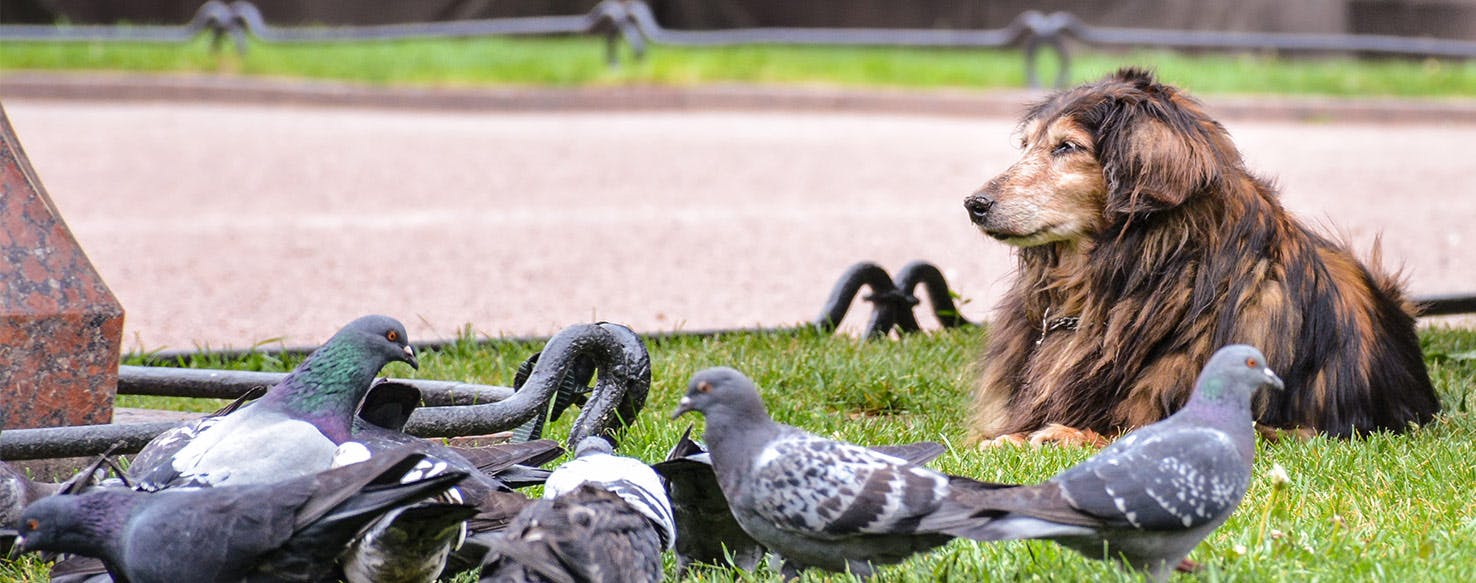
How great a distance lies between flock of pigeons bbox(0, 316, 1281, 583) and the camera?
276cm

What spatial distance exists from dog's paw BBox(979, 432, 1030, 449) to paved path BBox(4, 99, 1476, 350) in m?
1.90

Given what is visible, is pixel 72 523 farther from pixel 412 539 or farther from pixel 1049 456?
pixel 1049 456

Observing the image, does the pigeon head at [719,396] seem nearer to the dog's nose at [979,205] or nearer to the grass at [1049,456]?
the grass at [1049,456]

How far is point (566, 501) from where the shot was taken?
2.98m

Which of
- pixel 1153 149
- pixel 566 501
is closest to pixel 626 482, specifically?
pixel 566 501

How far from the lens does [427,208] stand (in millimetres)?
10125

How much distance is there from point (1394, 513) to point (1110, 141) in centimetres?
119

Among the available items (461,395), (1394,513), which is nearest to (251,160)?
(461,395)

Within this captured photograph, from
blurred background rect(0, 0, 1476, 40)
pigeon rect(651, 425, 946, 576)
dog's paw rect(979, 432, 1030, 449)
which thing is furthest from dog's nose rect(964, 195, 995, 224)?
blurred background rect(0, 0, 1476, 40)

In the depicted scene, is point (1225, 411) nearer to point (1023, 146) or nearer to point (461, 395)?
point (1023, 146)

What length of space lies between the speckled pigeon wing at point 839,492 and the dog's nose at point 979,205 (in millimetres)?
1522

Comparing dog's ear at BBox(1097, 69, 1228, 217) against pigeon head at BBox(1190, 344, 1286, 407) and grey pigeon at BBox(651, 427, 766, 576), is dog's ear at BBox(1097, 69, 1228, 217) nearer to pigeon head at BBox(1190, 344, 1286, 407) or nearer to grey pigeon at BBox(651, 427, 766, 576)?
pigeon head at BBox(1190, 344, 1286, 407)

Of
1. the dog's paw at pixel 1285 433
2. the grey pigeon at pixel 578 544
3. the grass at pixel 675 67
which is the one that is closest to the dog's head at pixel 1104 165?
the dog's paw at pixel 1285 433

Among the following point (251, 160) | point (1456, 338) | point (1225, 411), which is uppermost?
point (1225, 411)
